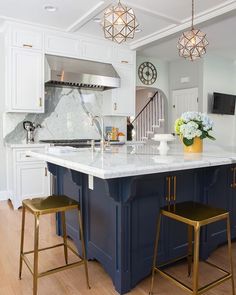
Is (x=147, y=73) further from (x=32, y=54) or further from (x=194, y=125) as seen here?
(x=194, y=125)

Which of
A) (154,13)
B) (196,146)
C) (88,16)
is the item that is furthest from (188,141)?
(88,16)

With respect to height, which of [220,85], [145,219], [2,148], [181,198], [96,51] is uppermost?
[96,51]

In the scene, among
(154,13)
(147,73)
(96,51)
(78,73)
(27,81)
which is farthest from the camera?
(147,73)

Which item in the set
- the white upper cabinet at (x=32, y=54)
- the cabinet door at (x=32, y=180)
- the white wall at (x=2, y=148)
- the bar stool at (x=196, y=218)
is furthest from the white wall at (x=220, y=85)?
the bar stool at (x=196, y=218)

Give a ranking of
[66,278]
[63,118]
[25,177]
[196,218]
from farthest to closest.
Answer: [63,118], [25,177], [66,278], [196,218]

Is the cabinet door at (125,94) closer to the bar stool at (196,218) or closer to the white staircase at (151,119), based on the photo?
the white staircase at (151,119)

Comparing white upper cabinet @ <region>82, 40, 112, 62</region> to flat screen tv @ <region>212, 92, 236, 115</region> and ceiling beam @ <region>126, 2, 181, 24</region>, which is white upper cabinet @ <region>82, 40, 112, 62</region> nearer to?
ceiling beam @ <region>126, 2, 181, 24</region>

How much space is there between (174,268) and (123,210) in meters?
0.84

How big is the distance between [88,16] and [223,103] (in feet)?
13.4

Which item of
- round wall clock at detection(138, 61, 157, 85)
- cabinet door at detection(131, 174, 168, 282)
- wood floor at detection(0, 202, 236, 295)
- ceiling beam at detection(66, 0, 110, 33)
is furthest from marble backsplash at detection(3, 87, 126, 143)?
cabinet door at detection(131, 174, 168, 282)

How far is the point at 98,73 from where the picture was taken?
16.3ft

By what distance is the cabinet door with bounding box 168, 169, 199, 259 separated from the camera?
2.37 m

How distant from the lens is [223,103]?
6844 mm

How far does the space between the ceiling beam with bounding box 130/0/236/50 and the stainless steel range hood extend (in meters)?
0.70
